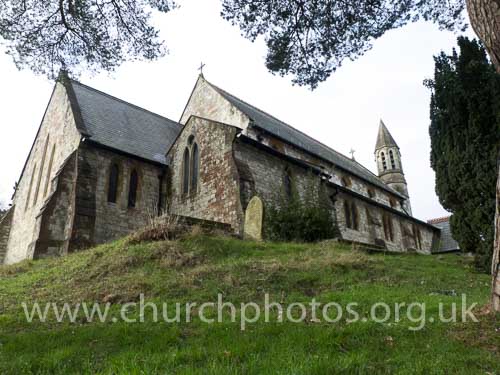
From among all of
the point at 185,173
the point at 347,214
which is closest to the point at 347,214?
the point at 347,214

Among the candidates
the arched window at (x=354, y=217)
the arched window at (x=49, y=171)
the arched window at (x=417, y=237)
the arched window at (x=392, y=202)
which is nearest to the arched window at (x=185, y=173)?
the arched window at (x=49, y=171)

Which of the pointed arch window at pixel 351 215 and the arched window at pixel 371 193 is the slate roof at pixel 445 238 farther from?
the pointed arch window at pixel 351 215

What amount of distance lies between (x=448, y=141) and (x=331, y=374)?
9.39 metres

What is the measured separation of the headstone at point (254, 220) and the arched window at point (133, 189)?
5.78 meters

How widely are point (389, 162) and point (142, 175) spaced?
27.5 metres

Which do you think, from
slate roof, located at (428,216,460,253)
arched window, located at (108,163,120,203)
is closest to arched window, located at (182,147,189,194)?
arched window, located at (108,163,120,203)

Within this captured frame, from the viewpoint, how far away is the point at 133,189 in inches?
647

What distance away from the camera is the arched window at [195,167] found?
16188 mm

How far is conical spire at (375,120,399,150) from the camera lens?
38750 millimetres

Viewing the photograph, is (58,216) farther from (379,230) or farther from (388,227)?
(388,227)

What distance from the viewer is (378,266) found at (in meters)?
8.66

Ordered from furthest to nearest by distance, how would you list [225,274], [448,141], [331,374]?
1. [448,141]
2. [225,274]
3. [331,374]

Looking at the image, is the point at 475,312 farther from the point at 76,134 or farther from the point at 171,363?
the point at 76,134

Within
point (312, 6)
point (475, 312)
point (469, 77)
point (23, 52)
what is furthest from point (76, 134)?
point (475, 312)
